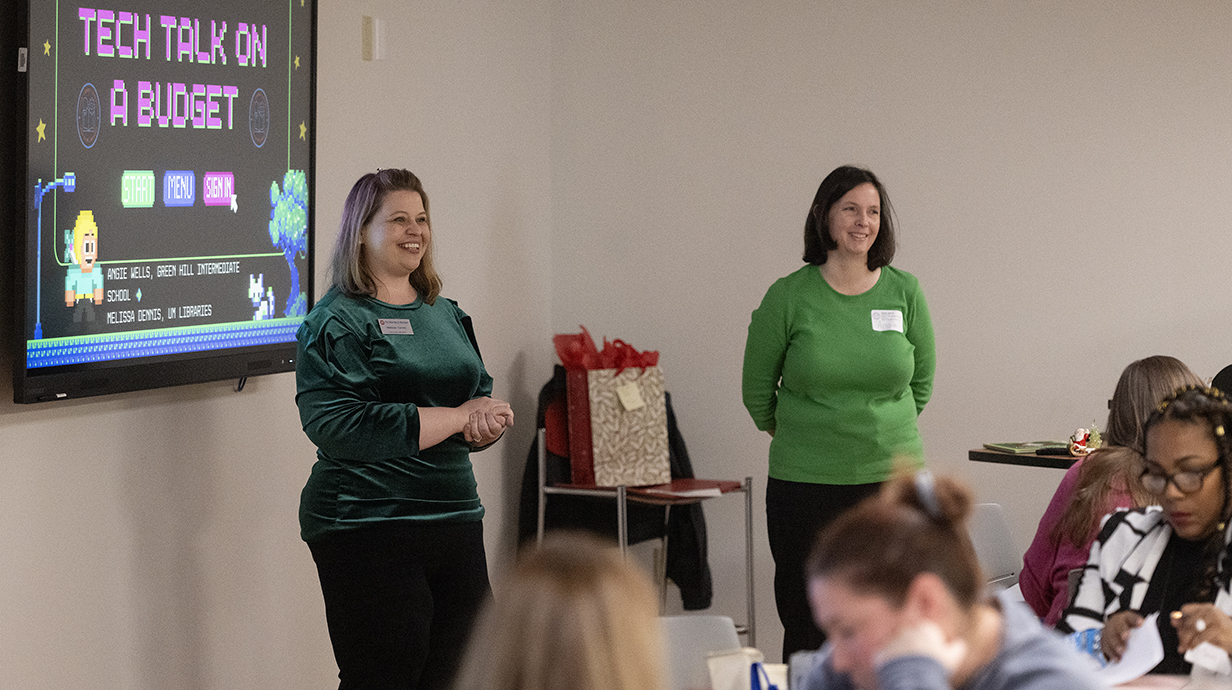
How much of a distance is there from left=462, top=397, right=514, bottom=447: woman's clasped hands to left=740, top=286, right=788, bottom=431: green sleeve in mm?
1068

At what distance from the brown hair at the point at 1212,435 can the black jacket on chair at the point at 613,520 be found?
298 cm

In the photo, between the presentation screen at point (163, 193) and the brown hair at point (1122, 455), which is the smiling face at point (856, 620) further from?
the presentation screen at point (163, 193)

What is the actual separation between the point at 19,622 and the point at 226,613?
0.80 meters

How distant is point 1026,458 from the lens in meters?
4.31

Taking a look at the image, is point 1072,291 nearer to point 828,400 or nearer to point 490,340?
point 828,400

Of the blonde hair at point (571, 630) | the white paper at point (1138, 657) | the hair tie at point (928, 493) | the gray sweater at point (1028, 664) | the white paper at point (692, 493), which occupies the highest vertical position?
the hair tie at point (928, 493)

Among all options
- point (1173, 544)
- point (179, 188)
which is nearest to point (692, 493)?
point (179, 188)

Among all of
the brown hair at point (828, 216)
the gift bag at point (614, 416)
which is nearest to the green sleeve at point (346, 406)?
the brown hair at point (828, 216)

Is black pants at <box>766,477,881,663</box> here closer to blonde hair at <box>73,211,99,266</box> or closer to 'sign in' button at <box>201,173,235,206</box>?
'sign in' button at <box>201,173,235,206</box>

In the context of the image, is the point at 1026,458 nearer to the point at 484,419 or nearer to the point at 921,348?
the point at 921,348

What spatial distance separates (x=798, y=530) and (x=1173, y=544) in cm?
152

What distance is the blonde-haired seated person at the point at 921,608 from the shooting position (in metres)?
1.27

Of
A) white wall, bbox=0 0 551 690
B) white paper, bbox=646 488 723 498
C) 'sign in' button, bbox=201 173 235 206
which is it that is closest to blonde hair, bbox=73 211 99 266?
white wall, bbox=0 0 551 690

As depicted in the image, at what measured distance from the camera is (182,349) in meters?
3.09
